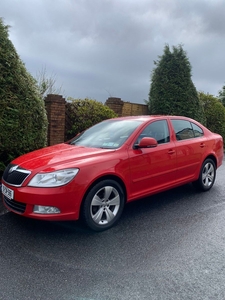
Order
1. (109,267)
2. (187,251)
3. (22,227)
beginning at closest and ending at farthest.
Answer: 1. (109,267)
2. (187,251)
3. (22,227)

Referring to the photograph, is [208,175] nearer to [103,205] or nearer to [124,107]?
[103,205]

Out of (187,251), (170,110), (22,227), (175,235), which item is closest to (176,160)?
(175,235)

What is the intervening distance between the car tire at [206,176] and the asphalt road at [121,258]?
97 centimetres

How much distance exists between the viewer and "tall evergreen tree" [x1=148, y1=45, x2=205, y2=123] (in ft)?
36.5

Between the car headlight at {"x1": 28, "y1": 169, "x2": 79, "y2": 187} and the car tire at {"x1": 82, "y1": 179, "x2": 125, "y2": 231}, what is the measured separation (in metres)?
0.34

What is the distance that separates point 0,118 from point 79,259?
3431 millimetres

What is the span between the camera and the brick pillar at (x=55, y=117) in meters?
7.56

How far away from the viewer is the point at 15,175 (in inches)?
137

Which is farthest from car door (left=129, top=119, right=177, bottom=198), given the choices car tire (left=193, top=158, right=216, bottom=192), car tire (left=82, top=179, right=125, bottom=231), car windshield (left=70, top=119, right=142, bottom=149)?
car tire (left=193, top=158, right=216, bottom=192)

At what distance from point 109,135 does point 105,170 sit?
1.01 metres

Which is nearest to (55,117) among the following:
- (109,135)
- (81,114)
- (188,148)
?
(81,114)

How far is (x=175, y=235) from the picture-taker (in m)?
3.45

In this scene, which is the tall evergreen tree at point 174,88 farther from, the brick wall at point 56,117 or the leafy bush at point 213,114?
the brick wall at point 56,117

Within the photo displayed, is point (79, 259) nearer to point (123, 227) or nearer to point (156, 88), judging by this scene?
point (123, 227)
